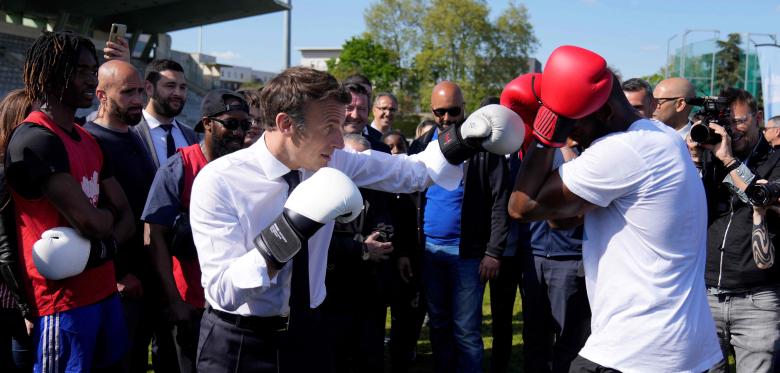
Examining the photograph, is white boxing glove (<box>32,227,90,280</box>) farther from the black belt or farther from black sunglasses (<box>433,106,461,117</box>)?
black sunglasses (<box>433,106,461,117</box>)

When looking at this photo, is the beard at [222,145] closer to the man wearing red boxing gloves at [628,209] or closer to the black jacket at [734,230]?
the man wearing red boxing gloves at [628,209]

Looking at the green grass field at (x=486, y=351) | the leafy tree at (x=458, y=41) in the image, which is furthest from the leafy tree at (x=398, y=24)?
the green grass field at (x=486, y=351)

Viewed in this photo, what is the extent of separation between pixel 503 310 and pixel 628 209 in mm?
3051

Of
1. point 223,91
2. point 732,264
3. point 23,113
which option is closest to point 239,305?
point 23,113

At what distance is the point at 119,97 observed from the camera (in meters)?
4.12

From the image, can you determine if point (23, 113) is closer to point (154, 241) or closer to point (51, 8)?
point (154, 241)

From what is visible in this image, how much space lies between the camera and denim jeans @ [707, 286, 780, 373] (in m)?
3.89

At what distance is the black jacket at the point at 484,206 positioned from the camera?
4.86 metres

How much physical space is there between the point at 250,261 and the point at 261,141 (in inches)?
22.4

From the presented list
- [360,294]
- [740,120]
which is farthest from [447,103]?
[740,120]

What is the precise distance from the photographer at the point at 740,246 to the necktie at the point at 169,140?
362 centimetres

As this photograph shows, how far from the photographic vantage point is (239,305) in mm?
2188

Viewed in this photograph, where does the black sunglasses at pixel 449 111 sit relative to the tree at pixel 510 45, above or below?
below

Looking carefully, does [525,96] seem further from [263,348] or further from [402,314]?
[402,314]
